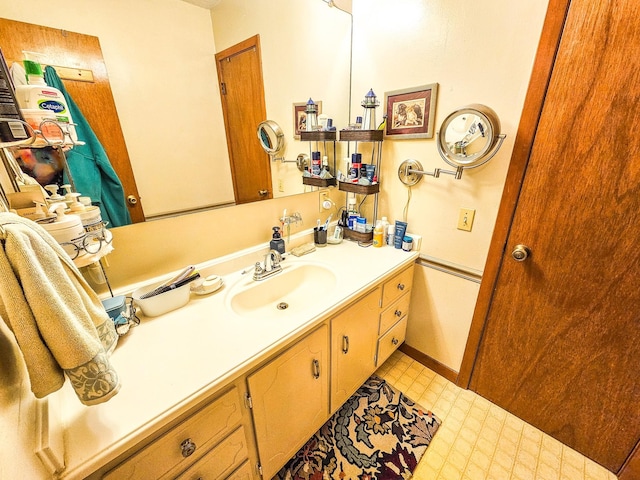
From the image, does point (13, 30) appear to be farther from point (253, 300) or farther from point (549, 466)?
point (549, 466)

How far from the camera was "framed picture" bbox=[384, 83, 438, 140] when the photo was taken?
45.7 inches

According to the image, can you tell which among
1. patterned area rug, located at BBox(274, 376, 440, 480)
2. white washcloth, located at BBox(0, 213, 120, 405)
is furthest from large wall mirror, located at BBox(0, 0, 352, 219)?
patterned area rug, located at BBox(274, 376, 440, 480)

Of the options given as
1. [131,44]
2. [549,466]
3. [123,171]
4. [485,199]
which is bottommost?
[549,466]

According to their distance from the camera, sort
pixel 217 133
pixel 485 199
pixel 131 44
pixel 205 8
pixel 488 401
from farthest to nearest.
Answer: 1. pixel 488 401
2. pixel 485 199
3. pixel 217 133
4. pixel 205 8
5. pixel 131 44

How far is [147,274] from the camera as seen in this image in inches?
38.3

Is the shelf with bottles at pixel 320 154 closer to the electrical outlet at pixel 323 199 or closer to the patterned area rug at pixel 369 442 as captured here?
the electrical outlet at pixel 323 199

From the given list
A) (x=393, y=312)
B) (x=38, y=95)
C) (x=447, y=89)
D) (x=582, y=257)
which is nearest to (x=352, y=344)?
(x=393, y=312)

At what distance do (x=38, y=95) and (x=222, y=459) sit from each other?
3.56 feet

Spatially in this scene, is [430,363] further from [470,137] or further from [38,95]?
[38,95]

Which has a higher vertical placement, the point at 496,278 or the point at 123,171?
the point at 123,171

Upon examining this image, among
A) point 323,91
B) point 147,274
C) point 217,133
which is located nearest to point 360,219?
point 323,91

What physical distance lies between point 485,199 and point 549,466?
1.17m

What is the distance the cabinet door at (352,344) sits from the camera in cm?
105

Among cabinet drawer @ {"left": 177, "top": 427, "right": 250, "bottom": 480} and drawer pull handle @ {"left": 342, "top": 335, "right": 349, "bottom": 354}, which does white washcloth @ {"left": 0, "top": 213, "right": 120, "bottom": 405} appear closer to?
cabinet drawer @ {"left": 177, "top": 427, "right": 250, "bottom": 480}
